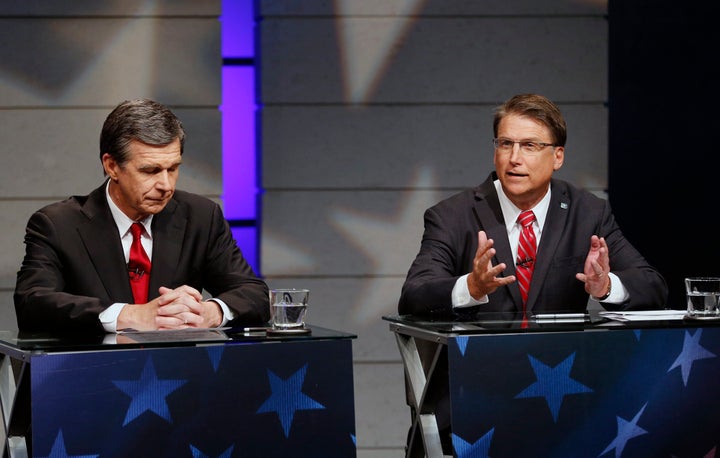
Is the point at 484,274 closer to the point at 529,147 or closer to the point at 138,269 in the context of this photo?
the point at 529,147

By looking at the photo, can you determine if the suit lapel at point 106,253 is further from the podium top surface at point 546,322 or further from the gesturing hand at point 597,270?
the gesturing hand at point 597,270

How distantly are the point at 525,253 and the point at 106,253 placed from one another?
4.06 ft

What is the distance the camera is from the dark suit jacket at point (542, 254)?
2947 mm

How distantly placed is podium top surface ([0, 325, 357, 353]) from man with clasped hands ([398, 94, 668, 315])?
625 millimetres

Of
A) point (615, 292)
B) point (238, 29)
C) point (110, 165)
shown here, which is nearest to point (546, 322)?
point (615, 292)

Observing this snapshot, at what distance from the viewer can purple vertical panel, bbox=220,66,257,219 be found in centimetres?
434

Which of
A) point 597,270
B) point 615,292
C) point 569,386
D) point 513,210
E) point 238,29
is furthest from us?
point 238,29

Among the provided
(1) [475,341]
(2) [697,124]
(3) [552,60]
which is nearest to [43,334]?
(1) [475,341]

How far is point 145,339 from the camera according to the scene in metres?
2.21

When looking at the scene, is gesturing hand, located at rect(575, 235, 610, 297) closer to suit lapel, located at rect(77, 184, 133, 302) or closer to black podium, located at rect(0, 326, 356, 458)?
black podium, located at rect(0, 326, 356, 458)

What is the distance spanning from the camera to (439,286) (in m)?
2.81

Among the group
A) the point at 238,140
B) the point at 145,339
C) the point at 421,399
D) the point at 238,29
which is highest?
the point at 238,29

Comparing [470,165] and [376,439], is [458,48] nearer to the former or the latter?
[470,165]

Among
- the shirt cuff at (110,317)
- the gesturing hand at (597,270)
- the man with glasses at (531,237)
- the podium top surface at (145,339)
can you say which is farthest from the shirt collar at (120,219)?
the gesturing hand at (597,270)
